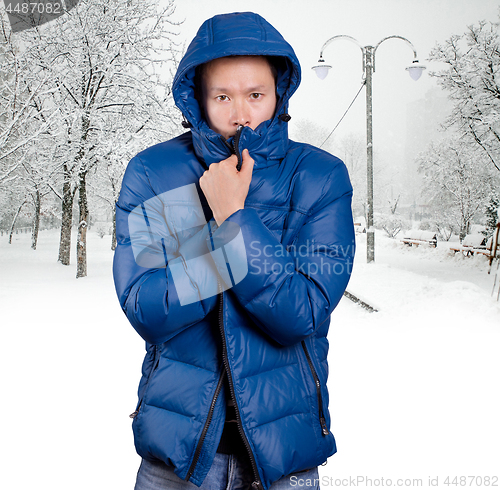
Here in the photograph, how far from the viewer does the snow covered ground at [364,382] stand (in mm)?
3414

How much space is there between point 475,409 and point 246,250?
392 cm

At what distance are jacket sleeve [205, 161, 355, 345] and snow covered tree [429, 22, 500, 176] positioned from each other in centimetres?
1360

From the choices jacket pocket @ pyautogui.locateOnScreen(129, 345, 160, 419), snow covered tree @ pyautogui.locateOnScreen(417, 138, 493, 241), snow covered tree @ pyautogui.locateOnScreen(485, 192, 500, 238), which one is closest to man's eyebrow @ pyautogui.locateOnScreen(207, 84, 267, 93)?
jacket pocket @ pyautogui.locateOnScreen(129, 345, 160, 419)

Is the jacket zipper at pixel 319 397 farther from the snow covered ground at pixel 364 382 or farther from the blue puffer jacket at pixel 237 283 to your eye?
the snow covered ground at pixel 364 382

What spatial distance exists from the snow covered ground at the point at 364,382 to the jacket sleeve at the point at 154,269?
7.83ft

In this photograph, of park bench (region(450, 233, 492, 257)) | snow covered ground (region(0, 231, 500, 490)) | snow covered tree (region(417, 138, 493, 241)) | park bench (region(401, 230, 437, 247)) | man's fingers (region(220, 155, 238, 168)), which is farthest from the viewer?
snow covered tree (region(417, 138, 493, 241))

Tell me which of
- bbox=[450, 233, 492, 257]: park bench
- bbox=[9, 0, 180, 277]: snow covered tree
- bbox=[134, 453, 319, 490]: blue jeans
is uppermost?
bbox=[9, 0, 180, 277]: snow covered tree

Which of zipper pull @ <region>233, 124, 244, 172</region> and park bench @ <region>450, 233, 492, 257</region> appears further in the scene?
park bench @ <region>450, 233, 492, 257</region>

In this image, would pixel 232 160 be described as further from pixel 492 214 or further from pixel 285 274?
pixel 492 214

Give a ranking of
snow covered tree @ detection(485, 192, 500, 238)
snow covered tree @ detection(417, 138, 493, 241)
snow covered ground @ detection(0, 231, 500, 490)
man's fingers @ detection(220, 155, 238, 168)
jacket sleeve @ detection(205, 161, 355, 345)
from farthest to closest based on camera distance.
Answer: snow covered tree @ detection(417, 138, 493, 241) → snow covered tree @ detection(485, 192, 500, 238) → snow covered ground @ detection(0, 231, 500, 490) → man's fingers @ detection(220, 155, 238, 168) → jacket sleeve @ detection(205, 161, 355, 345)

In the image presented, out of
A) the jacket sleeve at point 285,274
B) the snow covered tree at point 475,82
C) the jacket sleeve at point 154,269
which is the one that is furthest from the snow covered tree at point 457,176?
the jacket sleeve at point 154,269

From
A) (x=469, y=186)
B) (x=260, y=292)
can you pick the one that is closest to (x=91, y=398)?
(x=260, y=292)

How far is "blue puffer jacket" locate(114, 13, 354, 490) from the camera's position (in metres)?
1.23

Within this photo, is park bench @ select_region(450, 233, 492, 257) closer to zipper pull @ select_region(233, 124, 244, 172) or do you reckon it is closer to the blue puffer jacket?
the blue puffer jacket
